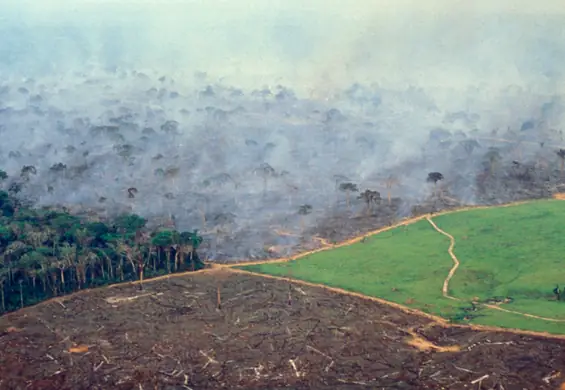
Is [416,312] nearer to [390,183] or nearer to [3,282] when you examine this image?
[3,282]

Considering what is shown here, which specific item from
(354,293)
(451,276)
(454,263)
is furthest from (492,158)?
(354,293)

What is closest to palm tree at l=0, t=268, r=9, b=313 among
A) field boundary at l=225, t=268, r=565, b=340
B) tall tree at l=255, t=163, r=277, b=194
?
field boundary at l=225, t=268, r=565, b=340

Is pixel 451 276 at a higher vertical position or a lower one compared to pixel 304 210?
lower

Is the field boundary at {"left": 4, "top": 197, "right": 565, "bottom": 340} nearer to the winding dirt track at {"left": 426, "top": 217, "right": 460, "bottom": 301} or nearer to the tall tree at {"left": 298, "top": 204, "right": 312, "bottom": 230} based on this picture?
the winding dirt track at {"left": 426, "top": 217, "right": 460, "bottom": 301}

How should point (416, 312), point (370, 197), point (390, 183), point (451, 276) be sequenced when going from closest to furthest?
point (416, 312)
point (451, 276)
point (370, 197)
point (390, 183)

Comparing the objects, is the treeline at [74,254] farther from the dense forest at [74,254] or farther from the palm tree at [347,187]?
the palm tree at [347,187]

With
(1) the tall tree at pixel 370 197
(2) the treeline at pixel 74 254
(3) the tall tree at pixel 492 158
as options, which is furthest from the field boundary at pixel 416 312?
(3) the tall tree at pixel 492 158
